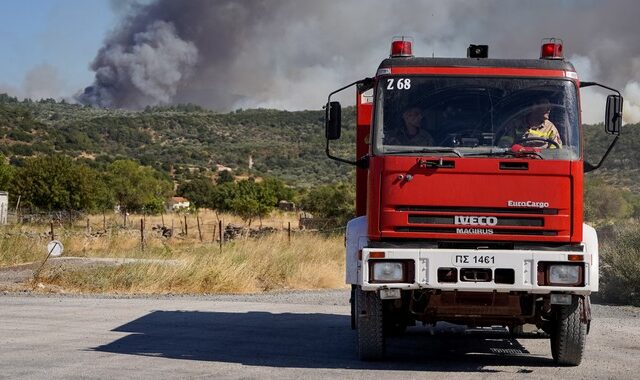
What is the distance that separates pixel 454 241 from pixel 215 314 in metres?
7.00

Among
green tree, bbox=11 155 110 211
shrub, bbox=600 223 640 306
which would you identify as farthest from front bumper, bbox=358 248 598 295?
green tree, bbox=11 155 110 211

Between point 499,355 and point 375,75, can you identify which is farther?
point 499,355

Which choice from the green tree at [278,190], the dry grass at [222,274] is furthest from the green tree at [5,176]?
the dry grass at [222,274]

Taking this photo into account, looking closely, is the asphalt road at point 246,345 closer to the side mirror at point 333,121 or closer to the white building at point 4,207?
the side mirror at point 333,121

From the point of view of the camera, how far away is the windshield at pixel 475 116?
31.8ft

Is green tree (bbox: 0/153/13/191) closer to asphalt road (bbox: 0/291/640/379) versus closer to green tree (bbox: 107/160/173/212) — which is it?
green tree (bbox: 107/160/173/212)

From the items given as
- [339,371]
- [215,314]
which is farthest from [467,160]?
[215,314]

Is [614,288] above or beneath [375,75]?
beneath

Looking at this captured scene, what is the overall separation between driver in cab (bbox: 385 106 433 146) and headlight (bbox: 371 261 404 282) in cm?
124

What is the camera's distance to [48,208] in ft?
172

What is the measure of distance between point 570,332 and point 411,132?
2.72 meters

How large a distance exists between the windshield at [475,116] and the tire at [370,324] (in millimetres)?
1593

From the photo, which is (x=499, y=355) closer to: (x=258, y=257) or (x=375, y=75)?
(x=375, y=75)

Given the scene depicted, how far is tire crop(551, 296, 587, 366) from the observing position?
10.1 meters
